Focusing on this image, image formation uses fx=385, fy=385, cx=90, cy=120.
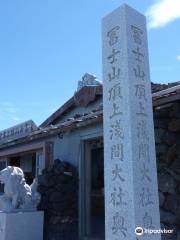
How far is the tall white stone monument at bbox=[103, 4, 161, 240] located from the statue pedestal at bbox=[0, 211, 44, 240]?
4350 millimetres

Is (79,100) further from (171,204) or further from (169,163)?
(171,204)

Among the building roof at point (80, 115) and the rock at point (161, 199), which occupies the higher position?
the building roof at point (80, 115)

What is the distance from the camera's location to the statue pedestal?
8.34 m

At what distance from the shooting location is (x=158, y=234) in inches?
175

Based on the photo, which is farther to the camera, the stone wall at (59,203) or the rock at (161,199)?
the stone wall at (59,203)

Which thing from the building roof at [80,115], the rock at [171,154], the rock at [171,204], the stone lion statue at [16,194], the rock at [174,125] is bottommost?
the rock at [171,204]

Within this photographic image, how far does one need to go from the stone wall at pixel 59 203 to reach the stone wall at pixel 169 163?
263cm

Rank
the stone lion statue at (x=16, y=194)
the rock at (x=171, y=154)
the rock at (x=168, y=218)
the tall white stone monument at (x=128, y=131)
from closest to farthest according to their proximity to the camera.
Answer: the tall white stone monument at (x=128, y=131), the rock at (x=168, y=218), the rock at (x=171, y=154), the stone lion statue at (x=16, y=194)

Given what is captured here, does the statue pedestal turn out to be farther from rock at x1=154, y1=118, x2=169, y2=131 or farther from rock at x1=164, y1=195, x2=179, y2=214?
rock at x1=154, y1=118, x2=169, y2=131

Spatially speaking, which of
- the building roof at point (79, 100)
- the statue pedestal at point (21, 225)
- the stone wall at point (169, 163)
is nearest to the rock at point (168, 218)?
the stone wall at point (169, 163)

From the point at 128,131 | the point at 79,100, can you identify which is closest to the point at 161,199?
the point at 128,131

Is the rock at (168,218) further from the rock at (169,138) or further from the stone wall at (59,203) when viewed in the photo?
the stone wall at (59,203)

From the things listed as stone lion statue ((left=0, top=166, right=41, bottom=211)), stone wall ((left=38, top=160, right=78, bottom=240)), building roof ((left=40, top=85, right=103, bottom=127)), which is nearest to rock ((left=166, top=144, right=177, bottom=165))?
stone wall ((left=38, top=160, right=78, bottom=240))

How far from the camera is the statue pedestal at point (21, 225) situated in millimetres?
8336
